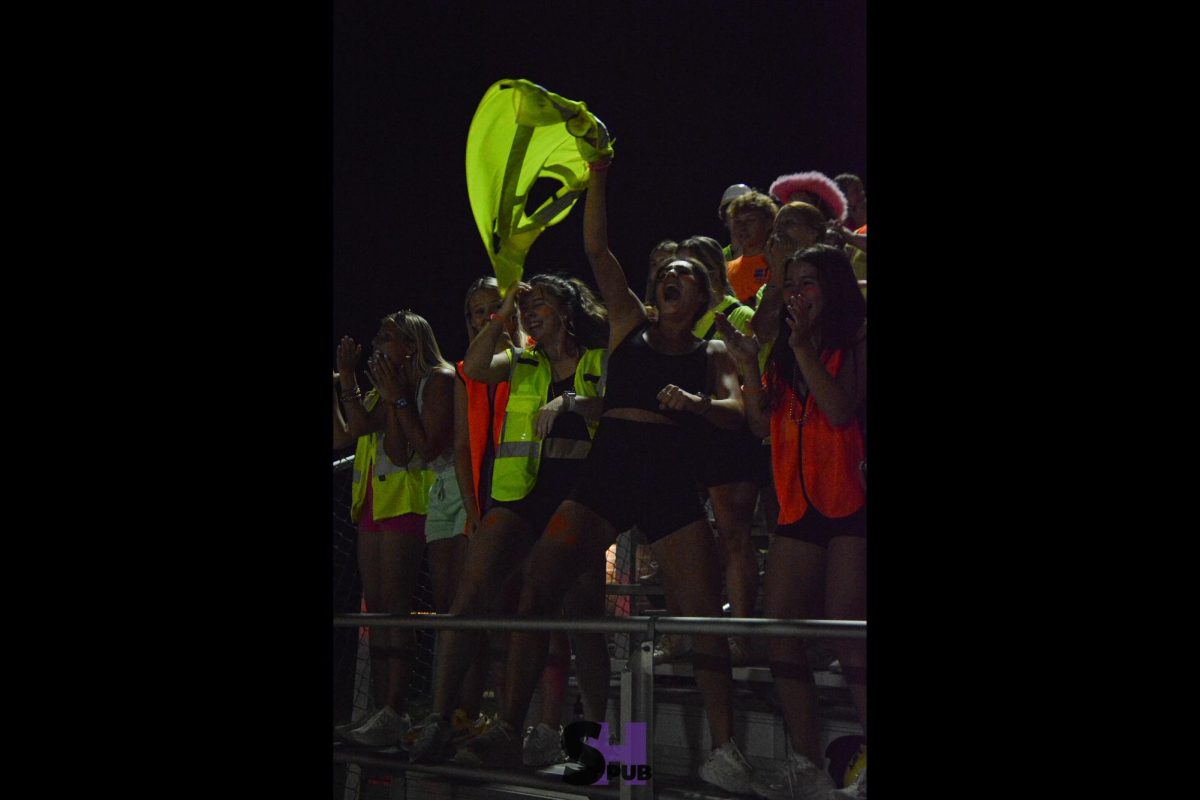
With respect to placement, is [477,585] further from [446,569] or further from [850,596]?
[850,596]

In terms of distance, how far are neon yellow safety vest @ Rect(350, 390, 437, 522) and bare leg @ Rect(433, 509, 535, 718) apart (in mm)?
339

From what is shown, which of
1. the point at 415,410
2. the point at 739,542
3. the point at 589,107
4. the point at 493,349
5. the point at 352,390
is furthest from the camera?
the point at 352,390

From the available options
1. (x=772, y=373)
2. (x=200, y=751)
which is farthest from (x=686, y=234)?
(x=200, y=751)

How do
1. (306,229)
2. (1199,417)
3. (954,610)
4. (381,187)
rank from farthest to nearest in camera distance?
1. (381,187)
2. (306,229)
3. (954,610)
4. (1199,417)

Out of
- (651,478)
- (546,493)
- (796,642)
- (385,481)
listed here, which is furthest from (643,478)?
(385,481)

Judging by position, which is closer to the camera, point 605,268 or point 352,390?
point 605,268

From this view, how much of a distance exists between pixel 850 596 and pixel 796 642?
16 cm

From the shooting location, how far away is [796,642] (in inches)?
103

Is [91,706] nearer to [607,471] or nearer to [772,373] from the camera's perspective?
[607,471]

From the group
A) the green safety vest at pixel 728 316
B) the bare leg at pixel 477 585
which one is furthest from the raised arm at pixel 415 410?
the green safety vest at pixel 728 316

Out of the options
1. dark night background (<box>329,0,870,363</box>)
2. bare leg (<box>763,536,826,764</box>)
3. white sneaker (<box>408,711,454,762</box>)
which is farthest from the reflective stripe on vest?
white sneaker (<box>408,711,454,762</box>)

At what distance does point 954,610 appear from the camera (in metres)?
2.08

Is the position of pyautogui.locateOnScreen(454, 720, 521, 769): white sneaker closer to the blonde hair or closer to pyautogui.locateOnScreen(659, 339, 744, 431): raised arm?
pyautogui.locateOnScreen(659, 339, 744, 431): raised arm

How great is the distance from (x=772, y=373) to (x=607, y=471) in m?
0.48
